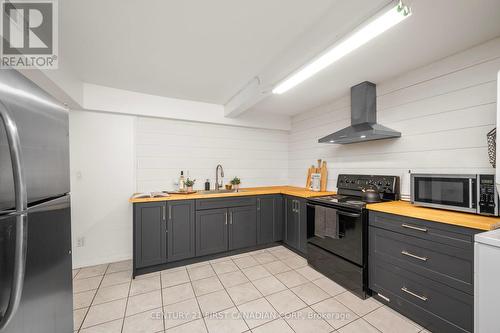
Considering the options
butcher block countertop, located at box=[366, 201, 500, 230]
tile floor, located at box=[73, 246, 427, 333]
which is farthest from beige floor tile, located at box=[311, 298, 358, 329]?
butcher block countertop, located at box=[366, 201, 500, 230]

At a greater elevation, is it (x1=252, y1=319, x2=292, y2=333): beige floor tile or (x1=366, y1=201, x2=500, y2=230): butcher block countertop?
(x1=366, y1=201, x2=500, y2=230): butcher block countertop

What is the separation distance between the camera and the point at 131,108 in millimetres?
2947

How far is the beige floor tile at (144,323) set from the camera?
1.67 m

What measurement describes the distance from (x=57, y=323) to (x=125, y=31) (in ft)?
6.70

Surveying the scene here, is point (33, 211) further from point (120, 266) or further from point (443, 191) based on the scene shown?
point (443, 191)

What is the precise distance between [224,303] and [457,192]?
2278 mm

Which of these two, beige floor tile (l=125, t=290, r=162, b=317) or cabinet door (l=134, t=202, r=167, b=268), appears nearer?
beige floor tile (l=125, t=290, r=162, b=317)

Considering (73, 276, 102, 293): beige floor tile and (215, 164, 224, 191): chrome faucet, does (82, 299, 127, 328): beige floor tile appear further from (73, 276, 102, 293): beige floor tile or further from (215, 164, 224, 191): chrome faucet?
(215, 164, 224, 191): chrome faucet

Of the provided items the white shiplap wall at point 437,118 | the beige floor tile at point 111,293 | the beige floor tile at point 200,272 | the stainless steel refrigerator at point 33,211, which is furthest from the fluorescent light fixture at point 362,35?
the beige floor tile at point 111,293

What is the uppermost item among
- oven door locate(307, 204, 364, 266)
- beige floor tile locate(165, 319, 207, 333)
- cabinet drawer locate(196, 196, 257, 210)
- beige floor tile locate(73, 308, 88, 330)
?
cabinet drawer locate(196, 196, 257, 210)

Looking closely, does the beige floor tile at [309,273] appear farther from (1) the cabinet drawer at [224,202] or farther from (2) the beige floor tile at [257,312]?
(1) the cabinet drawer at [224,202]

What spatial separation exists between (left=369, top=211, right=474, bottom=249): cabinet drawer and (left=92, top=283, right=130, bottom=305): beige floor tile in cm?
267

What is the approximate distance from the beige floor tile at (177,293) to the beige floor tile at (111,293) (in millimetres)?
412

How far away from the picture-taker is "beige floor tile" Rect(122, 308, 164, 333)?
1671 millimetres
